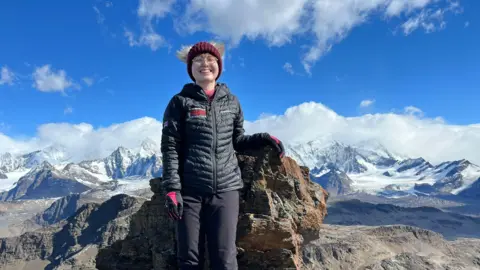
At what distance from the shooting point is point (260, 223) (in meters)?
9.38

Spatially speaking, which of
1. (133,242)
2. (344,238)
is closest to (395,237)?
(344,238)

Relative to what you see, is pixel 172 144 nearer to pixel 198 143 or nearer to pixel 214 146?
pixel 198 143

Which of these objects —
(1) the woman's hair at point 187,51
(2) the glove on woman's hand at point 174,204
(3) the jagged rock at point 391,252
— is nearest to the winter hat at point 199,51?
(1) the woman's hair at point 187,51

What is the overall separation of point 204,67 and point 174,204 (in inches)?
113

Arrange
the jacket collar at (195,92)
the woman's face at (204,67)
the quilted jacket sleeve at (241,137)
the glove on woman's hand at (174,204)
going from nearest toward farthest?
the glove on woman's hand at (174,204)
the jacket collar at (195,92)
the woman's face at (204,67)
the quilted jacket sleeve at (241,137)

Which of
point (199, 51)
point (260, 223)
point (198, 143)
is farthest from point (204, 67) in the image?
point (260, 223)

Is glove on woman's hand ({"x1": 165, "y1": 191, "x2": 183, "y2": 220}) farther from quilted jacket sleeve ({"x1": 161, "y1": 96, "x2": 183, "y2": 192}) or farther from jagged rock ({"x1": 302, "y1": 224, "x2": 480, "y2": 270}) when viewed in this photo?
jagged rock ({"x1": 302, "y1": 224, "x2": 480, "y2": 270})

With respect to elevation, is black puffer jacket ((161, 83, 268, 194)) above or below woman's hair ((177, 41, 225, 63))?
below

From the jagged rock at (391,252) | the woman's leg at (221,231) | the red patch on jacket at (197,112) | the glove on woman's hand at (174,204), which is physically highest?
the red patch on jacket at (197,112)

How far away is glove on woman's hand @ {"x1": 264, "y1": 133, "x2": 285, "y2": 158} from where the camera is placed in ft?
31.1

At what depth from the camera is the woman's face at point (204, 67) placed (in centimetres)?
838

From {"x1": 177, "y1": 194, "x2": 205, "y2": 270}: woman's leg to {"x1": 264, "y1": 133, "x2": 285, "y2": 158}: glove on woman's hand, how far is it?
254cm

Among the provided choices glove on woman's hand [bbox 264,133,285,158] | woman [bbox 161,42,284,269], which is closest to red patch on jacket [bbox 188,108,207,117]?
woman [bbox 161,42,284,269]

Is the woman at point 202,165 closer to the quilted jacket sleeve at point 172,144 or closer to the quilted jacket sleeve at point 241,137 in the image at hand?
the quilted jacket sleeve at point 172,144
